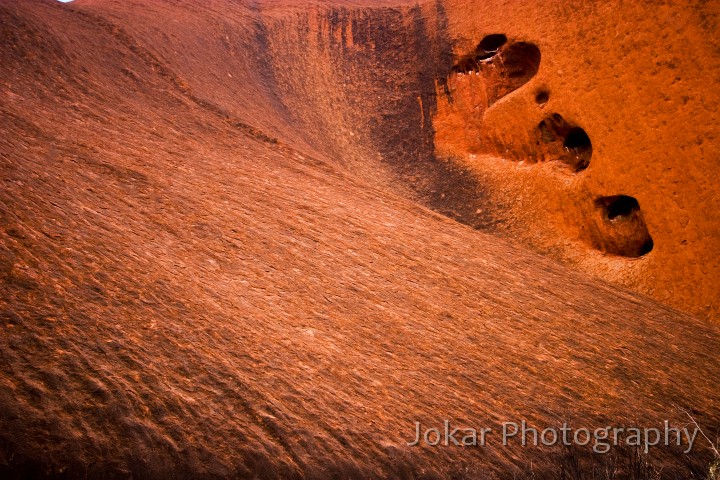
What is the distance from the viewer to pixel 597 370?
3992 millimetres

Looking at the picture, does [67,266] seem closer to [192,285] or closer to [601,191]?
[192,285]

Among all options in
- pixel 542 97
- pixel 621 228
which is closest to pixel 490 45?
pixel 542 97

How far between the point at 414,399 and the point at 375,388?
0.25 meters

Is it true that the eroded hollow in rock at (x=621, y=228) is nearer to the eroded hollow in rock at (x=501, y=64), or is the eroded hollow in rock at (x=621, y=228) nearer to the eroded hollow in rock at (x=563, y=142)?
the eroded hollow in rock at (x=563, y=142)

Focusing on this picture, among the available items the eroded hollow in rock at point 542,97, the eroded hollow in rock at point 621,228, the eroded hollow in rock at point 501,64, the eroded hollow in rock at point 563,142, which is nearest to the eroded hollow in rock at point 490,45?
the eroded hollow in rock at point 501,64

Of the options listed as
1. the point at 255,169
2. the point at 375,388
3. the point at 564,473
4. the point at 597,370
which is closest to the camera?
the point at 564,473

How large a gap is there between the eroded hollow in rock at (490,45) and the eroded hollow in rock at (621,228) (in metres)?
4.53

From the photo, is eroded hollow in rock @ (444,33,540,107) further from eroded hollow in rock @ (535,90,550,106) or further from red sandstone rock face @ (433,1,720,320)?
eroded hollow in rock @ (535,90,550,106)

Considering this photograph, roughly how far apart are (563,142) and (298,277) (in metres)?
6.25

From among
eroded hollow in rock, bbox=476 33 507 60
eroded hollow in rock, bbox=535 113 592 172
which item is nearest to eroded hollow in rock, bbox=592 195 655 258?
eroded hollow in rock, bbox=535 113 592 172

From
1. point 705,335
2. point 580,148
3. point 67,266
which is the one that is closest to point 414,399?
point 67,266

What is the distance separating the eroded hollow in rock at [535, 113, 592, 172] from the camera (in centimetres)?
812

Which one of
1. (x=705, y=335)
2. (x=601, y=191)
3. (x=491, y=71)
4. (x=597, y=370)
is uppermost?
(x=491, y=71)

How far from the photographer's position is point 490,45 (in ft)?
34.4
